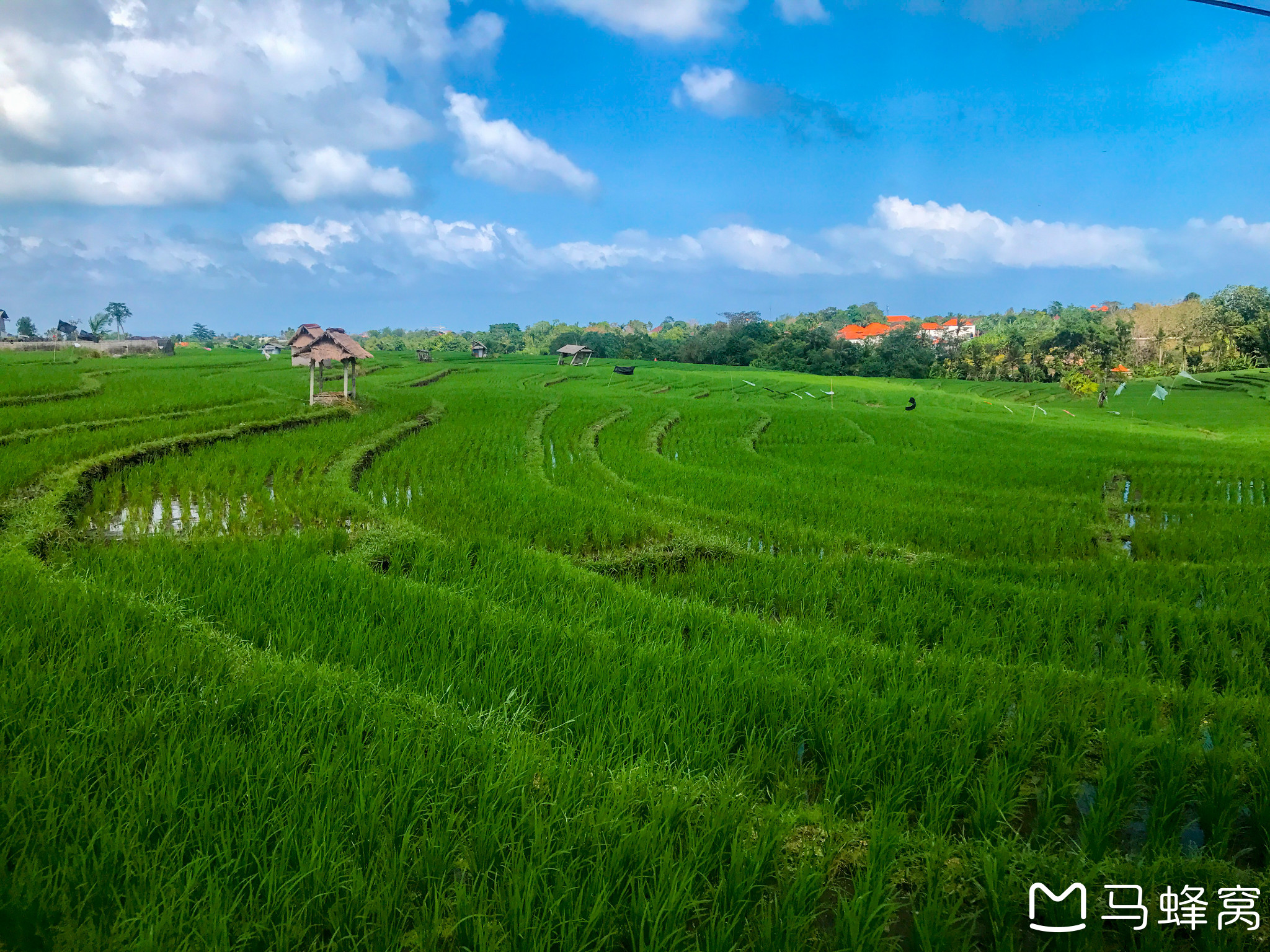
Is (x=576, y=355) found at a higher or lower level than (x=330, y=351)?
higher

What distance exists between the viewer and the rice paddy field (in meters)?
1.91

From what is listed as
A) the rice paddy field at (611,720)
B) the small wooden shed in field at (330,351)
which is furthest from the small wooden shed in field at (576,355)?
the rice paddy field at (611,720)

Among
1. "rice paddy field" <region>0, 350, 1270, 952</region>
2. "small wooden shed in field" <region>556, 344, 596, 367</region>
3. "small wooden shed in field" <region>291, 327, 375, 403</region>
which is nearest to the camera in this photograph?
"rice paddy field" <region>0, 350, 1270, 952</region>

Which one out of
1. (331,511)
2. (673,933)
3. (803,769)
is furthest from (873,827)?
(331,511)

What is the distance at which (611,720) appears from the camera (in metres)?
2.86

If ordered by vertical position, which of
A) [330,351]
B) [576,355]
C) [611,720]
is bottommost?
[611,720]

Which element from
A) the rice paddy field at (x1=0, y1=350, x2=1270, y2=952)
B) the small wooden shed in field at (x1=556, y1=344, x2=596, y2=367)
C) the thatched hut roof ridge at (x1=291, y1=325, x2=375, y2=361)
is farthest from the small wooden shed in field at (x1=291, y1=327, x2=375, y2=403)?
the small wooden shed in field at (x1=556, y1=344, x2=596, y2=367)

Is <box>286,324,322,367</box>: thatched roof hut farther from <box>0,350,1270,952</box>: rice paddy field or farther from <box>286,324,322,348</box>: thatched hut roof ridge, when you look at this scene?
<box>0,350,1270,952</box>: rice paddy field

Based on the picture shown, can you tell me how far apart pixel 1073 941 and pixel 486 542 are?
4.49 meters

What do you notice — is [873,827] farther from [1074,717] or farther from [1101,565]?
[1101,565]

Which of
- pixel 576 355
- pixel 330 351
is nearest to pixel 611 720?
pixel 330 351

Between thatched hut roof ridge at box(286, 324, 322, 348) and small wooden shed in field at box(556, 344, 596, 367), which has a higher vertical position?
small wooden shed in field at box(556, 344, 596, 367)

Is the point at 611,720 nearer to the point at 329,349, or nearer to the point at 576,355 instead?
the point at 329,349

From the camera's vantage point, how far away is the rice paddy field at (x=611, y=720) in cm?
191
